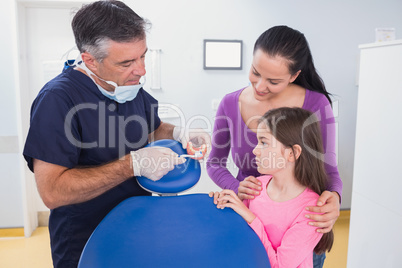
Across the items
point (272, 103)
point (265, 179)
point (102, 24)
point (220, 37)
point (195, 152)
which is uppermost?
point (220, 37)

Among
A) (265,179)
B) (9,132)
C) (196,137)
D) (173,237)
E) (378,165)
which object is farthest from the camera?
(9,132)

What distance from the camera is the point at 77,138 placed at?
1.08 m

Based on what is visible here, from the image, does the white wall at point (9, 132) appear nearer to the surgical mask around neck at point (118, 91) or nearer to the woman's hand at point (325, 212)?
the surgical mask around neck at point (118, 91)

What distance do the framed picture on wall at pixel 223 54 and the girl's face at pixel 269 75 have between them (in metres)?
1.63

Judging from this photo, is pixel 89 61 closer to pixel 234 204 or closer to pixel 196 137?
pixel 196 137

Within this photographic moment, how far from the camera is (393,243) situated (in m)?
1.77

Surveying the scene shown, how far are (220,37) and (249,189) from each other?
1944 mm

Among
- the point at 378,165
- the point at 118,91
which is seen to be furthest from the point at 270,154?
the point at 378,165

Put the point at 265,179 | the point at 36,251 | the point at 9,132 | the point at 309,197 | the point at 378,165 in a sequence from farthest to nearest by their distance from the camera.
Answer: the point at 9,132 → the point at 36,251 → the point at 378,165 → the point at 265,179 → the point at 309,197

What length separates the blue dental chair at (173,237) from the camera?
2.52 ft

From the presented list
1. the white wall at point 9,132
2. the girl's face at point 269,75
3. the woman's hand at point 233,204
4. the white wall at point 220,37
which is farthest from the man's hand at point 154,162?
the white wall at point 9,132

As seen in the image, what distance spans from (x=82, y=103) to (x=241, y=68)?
77.0 inches

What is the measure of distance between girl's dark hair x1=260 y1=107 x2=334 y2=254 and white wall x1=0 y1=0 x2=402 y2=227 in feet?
5.85

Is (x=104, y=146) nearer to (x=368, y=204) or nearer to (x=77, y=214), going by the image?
(x=77, y=214)
